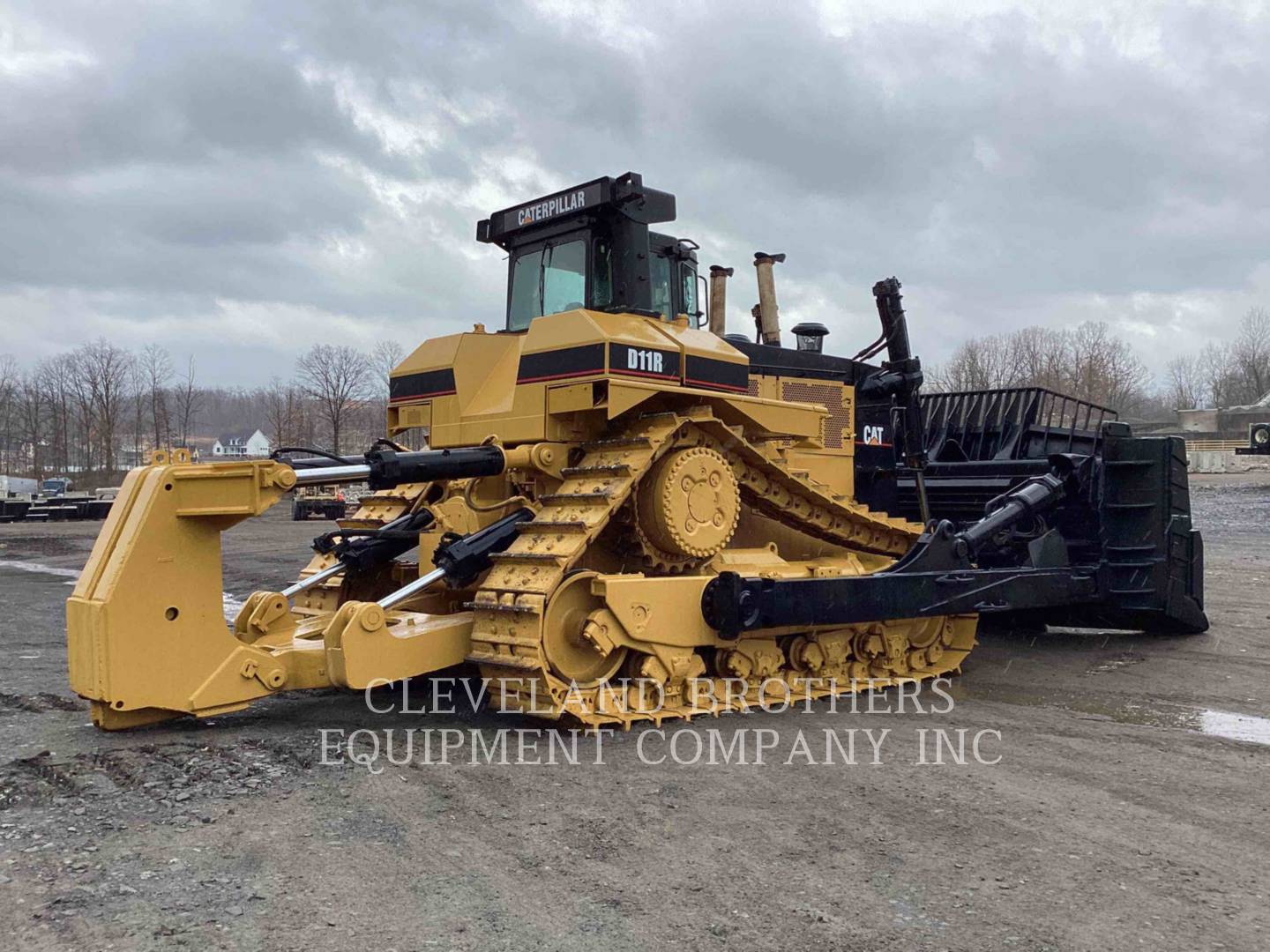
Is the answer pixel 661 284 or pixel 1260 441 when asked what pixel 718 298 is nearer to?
pixel 661 284

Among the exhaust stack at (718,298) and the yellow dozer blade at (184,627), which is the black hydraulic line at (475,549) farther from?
the exhaust stack at (718,298)

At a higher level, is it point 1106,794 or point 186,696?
point 186,696

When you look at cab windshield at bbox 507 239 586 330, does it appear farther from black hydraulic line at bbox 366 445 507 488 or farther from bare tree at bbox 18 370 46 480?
bare tree at bbox 18 370 46 480

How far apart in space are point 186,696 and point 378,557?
6.74 feet

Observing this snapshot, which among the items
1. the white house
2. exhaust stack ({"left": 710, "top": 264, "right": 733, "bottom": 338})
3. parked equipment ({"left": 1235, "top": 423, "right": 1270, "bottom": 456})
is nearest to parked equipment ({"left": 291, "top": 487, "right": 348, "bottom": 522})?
the white house

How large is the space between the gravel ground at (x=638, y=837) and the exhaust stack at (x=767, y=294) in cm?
353

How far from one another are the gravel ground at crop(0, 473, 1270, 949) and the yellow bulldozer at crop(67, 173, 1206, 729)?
0.48m

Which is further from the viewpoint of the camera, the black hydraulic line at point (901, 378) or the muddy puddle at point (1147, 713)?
the black hydraulic line at point (901, 378)

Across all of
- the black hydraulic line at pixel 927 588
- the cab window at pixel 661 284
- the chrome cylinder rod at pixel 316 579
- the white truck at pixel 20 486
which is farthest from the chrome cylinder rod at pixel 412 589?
the white truck at pixel 20 486

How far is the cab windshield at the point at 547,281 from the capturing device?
7.71 metres

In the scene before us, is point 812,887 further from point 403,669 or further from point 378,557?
point 378,557

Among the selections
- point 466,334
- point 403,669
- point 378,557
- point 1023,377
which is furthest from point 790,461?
point 1023,377

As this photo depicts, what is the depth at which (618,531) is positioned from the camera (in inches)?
273

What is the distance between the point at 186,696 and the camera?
5.66 m
